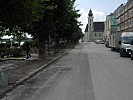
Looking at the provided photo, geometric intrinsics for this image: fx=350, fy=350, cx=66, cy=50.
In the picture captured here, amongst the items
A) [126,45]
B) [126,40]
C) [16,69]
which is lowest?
[16,69]

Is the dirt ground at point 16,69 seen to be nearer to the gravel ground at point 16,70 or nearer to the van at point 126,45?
the gravel ground at point 16,70

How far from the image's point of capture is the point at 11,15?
1412 cm

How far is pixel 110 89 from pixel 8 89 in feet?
12.1

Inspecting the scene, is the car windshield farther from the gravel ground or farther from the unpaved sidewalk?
the gravel ground

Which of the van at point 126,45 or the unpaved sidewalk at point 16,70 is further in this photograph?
the van at point 126,45

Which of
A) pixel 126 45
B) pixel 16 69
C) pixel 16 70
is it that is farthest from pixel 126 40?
pixel 16 70

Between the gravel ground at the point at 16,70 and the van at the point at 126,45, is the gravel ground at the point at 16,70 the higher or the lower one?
the lower one

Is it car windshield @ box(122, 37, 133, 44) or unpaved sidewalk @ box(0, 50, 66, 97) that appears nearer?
unpaved sidewalk @ box(0, 50, 66, 97)

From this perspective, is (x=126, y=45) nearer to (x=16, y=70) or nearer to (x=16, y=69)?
(x=16, y=69)

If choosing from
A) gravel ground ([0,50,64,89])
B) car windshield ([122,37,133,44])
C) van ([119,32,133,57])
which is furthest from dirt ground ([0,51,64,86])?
car windshield ([122,37,133,44])

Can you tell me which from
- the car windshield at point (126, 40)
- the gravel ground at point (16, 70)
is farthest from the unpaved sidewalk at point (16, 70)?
the car windshield at point (126, 40)

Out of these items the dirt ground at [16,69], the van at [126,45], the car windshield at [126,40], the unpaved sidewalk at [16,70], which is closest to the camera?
the unpaved sidewalk at [16,70]

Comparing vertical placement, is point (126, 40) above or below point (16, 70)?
above

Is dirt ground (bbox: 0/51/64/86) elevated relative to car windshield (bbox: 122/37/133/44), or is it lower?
lower
